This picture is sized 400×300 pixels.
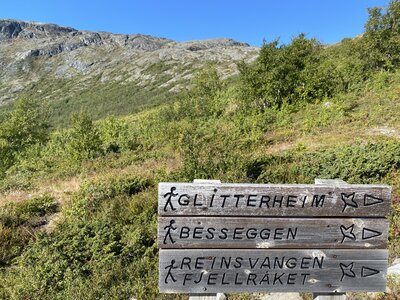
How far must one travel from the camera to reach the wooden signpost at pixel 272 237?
9.15ft

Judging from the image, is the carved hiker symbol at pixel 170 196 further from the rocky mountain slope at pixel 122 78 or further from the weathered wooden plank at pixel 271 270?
the rocky mountain slope at pixel 122 78

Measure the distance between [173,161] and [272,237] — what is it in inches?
401

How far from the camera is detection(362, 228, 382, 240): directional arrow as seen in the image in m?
2.84

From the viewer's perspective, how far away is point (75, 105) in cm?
13238

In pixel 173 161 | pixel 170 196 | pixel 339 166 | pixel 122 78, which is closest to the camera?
pixel 170 196

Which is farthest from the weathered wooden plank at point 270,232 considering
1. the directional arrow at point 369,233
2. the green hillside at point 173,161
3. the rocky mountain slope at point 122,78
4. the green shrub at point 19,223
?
the rocky mountain slope at point 122,78

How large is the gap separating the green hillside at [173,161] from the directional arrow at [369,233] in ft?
4.90

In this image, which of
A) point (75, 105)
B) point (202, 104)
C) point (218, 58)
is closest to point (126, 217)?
point (202, 104)

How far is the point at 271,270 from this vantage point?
2828mm

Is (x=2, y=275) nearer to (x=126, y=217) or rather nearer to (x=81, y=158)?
(x=126, y=217)

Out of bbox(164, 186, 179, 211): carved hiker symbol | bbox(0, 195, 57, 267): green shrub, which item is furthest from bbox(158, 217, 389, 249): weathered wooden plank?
bbox(0, 195, 57, 267): green shrub

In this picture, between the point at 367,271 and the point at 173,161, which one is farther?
the point at 173,161

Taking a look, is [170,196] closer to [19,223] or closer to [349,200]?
[349,200]

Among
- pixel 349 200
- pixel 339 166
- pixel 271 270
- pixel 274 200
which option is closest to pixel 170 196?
pixel 274 200
